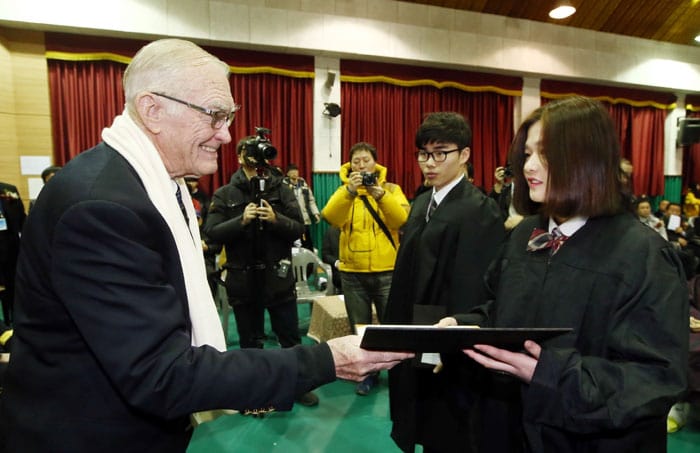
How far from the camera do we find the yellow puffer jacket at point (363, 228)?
123 inches

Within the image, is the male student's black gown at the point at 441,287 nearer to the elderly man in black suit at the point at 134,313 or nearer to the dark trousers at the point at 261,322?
the elderly man in black suit at the point at 134,313

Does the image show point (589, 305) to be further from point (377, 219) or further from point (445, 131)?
point (377, 219)

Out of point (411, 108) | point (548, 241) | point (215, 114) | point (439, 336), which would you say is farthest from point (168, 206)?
point (411, 108)

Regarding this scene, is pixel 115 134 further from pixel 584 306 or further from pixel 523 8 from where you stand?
pixel 523 8

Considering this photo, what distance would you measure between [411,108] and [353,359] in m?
7.27

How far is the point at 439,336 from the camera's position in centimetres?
99

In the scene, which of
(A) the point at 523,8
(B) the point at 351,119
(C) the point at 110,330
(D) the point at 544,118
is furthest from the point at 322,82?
(C) the point at 110,330

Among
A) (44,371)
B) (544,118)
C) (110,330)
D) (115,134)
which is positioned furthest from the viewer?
(544,118)

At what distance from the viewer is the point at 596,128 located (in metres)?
1.18

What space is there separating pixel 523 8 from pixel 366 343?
8.23 metres

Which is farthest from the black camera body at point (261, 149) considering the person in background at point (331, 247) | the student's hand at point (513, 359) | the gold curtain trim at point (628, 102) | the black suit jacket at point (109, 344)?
the gold curtain trim at point (628, 102)

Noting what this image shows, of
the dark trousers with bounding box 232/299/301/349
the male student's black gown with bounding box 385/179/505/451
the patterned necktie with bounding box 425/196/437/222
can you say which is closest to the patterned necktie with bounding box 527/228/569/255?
the male student's black gown with bounding box 385/179/505/451

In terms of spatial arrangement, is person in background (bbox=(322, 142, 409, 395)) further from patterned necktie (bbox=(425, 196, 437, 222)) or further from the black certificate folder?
the black certificate folder

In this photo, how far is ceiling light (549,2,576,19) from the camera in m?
7.12
